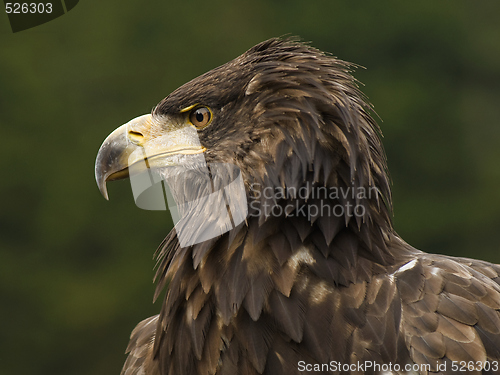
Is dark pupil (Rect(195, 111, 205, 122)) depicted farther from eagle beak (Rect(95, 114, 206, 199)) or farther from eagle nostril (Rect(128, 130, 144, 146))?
eagle nostril (Rect(128, 130, 144, 146))

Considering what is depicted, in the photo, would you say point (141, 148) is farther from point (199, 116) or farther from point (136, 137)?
point (199, 116)

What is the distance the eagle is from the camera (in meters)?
1.56

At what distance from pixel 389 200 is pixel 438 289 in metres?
0.30

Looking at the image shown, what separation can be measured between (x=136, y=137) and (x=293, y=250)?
2.14 ft

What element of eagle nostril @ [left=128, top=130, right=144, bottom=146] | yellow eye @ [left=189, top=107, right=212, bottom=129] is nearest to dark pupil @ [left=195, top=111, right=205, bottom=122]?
yellow eye @ [left=189, top=107, right=212, bottom=129]

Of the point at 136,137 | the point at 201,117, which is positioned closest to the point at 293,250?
the point at 201,117

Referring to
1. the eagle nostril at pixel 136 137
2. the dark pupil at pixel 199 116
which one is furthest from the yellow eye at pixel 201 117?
the eagle nostril at pixel 136 137

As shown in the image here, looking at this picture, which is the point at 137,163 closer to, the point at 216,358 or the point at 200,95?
the point at 200,95

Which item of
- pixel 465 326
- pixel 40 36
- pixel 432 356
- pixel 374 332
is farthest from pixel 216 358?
pixel 40 36

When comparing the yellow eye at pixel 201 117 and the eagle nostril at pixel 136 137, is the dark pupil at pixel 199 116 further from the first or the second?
the eagle nostril at pixel 136 137

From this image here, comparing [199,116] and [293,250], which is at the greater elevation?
[199,116]

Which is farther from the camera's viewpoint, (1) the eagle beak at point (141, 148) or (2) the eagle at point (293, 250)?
(1) the eagle beak at point (141, 148)

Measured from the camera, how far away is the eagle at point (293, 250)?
5.13 ft

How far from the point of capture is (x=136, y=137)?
6.35 ft
